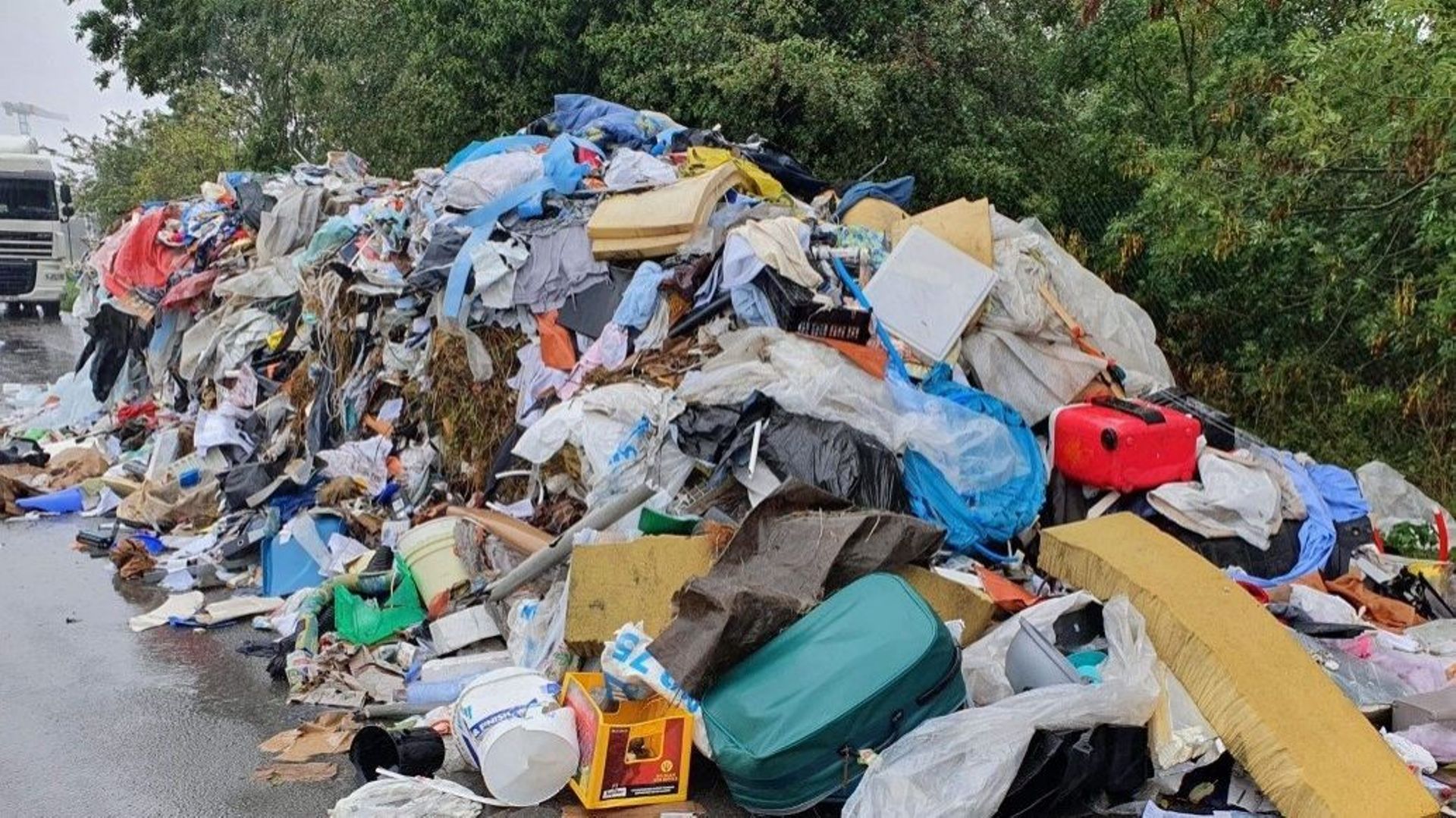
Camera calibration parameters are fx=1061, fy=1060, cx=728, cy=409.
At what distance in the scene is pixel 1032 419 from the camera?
17.9 feet

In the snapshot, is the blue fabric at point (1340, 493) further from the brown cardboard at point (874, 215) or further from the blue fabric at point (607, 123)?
the blue fabric at point (607, 123)

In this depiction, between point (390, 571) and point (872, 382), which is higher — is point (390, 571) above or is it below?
below

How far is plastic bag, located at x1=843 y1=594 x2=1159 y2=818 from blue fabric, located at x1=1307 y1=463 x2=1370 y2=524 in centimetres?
243

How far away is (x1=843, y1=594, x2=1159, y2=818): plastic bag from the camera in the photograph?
299 cm

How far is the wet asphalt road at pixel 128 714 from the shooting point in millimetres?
3609

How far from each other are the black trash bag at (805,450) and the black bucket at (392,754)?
176 centimetres

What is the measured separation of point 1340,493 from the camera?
515 cm

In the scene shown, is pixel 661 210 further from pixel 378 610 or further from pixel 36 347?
pixel 36 347

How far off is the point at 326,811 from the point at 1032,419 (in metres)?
3.71

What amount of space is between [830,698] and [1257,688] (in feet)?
4.24

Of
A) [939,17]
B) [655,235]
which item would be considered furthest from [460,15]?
[655,235]

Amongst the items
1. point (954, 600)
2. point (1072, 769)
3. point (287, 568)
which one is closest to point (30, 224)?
point (287, 568)

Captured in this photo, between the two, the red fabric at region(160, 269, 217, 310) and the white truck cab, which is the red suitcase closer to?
the red fabric at region(160, 269, 217, 310)

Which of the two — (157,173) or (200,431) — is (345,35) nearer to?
(200,431)
